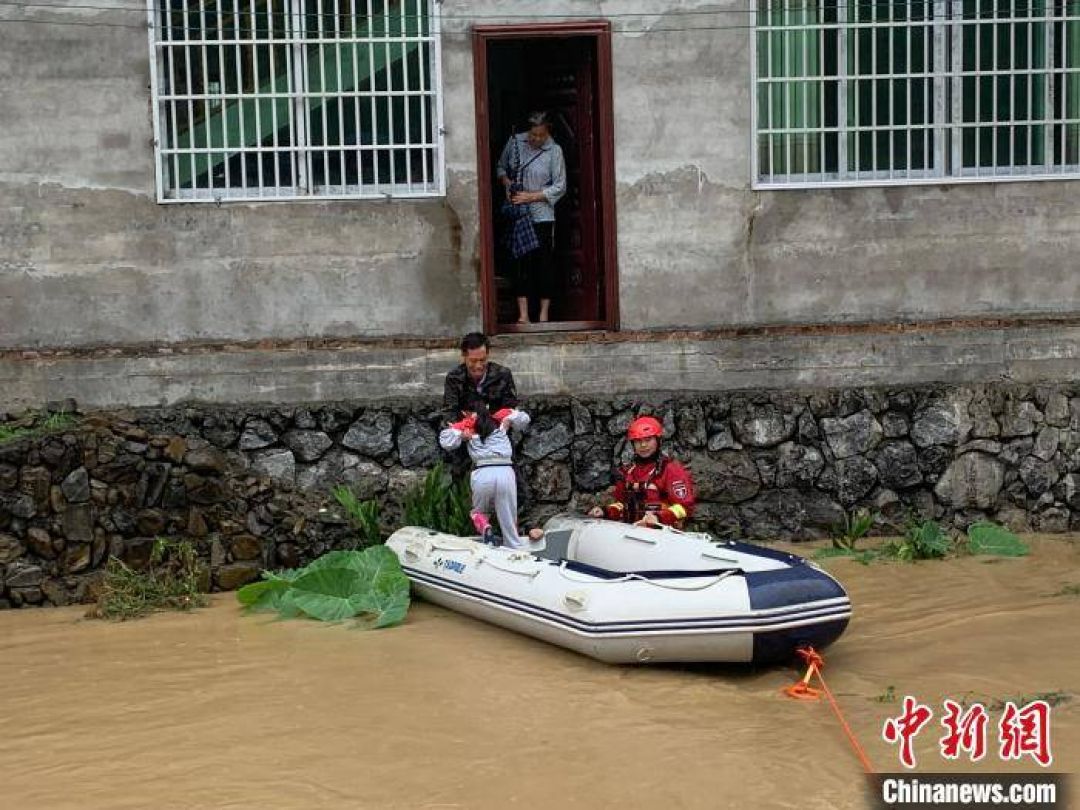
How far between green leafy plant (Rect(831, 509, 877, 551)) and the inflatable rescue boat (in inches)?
81.0

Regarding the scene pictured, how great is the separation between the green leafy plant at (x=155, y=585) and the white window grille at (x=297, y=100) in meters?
2.59

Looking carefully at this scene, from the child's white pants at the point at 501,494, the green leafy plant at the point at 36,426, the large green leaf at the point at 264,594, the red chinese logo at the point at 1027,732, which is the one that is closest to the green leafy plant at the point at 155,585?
Answer: the large green leaf at the point at 264,594

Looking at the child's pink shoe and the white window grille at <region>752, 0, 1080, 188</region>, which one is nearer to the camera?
the child's pink shoe

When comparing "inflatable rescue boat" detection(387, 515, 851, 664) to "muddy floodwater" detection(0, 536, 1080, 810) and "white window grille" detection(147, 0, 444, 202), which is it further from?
"white window grille" detection(147, 0, 444, 202)

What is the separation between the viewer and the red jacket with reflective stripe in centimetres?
924

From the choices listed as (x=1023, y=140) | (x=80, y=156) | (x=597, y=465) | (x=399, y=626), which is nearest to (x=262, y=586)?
(x=399, y=626)

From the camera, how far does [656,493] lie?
30.6ft

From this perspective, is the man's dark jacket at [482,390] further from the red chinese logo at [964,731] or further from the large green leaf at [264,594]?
the red chinese logo at [964,731]

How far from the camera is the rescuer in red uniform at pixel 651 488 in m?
9.24

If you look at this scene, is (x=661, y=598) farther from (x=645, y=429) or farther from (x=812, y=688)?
(x=645, y=429)

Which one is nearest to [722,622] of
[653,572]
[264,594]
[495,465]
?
[653,572]

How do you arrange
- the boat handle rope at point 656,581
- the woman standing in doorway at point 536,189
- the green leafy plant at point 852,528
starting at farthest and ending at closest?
the woman standing in doorway at point 536,189 → the green leafy plant at point 852,528 → the boat handle rope at point 656,581

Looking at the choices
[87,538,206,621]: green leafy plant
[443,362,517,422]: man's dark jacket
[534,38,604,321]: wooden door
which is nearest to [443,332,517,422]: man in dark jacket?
[443,362,517,422]: man's dark jacket

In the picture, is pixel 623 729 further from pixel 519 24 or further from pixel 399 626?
pixel 519 24
